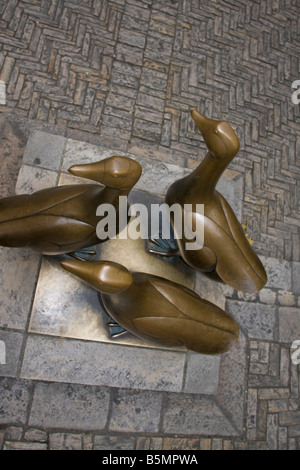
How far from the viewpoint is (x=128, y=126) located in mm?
3408

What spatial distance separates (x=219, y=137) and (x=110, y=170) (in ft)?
1.81

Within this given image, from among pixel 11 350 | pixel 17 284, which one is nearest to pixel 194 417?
pixel 11 350

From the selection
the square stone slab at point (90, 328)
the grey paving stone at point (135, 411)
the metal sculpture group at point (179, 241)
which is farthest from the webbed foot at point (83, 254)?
the grey paving stone at point (135, 411)

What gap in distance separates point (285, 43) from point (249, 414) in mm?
3870

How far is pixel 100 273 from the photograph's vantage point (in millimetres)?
1648

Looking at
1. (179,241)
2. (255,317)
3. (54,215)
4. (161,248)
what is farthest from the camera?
(255,317)

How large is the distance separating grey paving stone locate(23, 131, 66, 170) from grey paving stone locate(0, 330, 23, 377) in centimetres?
117

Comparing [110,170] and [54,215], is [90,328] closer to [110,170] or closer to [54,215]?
[54,215]

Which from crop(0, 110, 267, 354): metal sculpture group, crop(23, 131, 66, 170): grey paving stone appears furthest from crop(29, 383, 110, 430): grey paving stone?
crop(23, 131, 66, 170): grey paving stone

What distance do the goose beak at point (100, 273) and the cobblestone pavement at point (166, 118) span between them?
114 cm

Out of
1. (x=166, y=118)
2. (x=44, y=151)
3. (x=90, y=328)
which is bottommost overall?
(x=90, y=328)

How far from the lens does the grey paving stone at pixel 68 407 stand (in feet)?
8.72

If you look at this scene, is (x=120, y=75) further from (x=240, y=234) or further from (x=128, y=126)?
(x=240, y=234)

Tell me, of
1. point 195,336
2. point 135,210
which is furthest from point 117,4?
point 195,336
